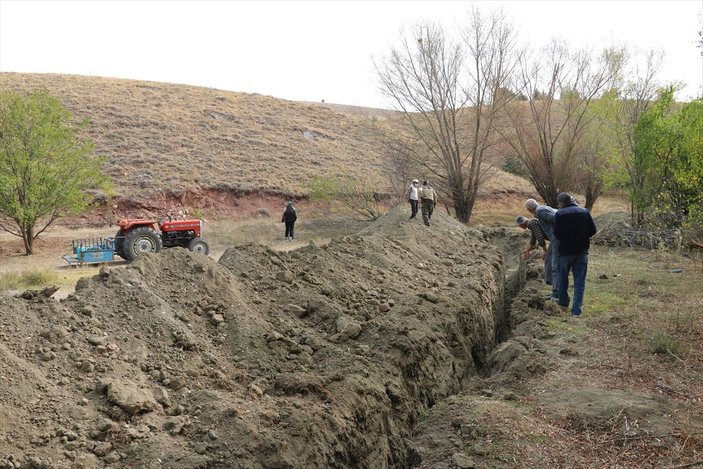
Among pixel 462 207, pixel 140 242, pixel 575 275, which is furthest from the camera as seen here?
pixel 462 207

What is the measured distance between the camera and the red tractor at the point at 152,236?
53.8ft

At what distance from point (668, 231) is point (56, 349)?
1681 centimetres

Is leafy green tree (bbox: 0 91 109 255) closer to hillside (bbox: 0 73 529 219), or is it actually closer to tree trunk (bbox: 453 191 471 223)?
hillside (bbox: 0 73 529 219)

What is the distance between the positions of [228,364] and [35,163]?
15877 mm

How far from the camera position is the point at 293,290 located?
8.52 meters

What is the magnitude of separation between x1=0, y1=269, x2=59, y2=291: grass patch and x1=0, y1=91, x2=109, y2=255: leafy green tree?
574 centimetres

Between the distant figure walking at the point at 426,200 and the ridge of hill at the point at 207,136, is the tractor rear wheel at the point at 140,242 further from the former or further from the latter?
the ridge of hill at the point at 207,136

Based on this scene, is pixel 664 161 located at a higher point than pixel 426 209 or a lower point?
higher

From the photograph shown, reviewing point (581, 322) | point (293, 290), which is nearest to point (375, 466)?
point (293, 290)

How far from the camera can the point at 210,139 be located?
39031 mm

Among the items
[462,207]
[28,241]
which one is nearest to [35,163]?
[28,241]

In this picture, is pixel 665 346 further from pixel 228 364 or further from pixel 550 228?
pixel 228 364

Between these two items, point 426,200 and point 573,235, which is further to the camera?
point 426,200

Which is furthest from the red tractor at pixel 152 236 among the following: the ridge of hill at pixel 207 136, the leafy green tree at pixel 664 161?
the ridge of hill at pixel 207 136
